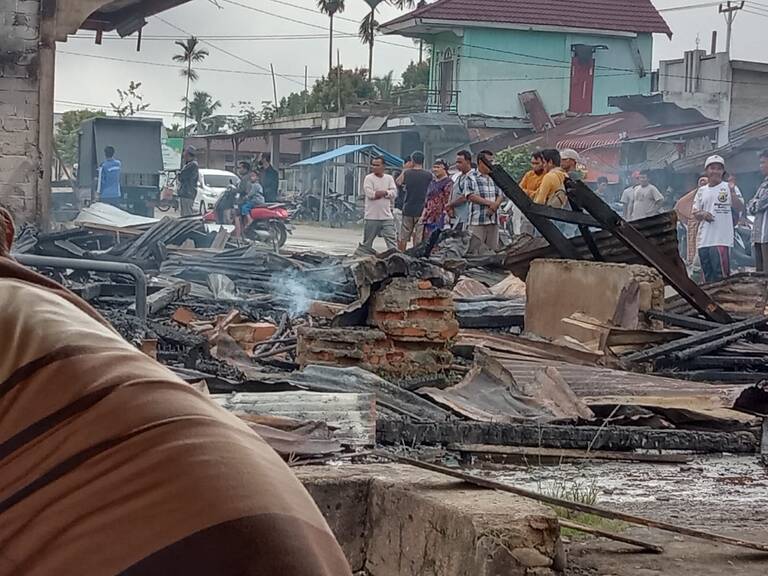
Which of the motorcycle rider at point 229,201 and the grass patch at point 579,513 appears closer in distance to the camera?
the grass patch at point 579,513

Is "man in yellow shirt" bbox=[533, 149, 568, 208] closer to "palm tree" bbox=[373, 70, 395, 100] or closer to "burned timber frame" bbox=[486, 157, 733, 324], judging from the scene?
"burned timber frame" bbox=[486, 157, 733, 324]

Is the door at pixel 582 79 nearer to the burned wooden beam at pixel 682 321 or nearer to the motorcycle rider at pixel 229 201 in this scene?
the motorcycle rider at pixel 229 201

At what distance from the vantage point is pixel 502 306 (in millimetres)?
11172

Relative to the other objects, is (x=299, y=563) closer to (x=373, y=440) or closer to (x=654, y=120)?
(x=373, y=440)

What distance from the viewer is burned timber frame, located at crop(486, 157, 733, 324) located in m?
10.1

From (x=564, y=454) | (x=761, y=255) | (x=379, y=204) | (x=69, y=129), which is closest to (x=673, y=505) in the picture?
(x=564, y=454)

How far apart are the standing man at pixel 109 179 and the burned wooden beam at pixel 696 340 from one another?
16.4 m

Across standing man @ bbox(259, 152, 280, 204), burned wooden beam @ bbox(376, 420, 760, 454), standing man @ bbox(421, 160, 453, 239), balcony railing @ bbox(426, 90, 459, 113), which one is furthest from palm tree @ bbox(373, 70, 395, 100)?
burned wooden beam @ bbox(376, 420, 760, 454)

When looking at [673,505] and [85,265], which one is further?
[85,265]

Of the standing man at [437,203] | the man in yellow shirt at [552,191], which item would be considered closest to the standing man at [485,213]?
the standing man at [437,203]

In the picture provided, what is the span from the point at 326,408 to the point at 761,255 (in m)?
8.98

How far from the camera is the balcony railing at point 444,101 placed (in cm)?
4229

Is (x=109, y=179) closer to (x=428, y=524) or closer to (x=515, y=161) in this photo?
(x=515, y=161)

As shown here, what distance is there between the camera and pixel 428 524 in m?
3.92
